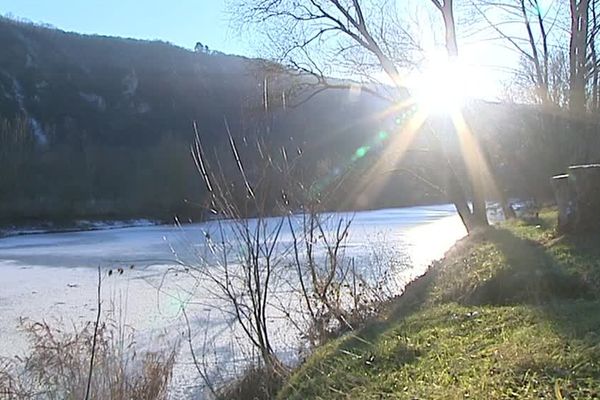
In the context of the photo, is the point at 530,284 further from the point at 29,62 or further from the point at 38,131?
the point at 29,62

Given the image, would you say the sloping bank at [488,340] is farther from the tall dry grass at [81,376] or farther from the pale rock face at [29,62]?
the pale rock face at [29,62]

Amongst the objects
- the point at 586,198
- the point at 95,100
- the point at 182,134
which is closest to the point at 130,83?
the point at 95,100

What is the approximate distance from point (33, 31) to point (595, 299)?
3451 inches

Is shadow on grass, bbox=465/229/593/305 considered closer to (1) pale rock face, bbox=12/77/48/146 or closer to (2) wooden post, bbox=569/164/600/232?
(2) wooden post, bbox=569/164/600/232

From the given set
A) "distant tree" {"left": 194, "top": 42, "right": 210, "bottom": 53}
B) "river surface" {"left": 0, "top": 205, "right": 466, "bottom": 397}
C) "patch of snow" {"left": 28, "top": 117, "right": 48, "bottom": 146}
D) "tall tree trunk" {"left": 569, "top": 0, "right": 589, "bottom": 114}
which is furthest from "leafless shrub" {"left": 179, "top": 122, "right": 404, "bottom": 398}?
"distant tree" {"left": 194, "top": 42, "right": 210, "bottom": 53}

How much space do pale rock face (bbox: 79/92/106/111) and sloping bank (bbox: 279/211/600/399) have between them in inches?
2688

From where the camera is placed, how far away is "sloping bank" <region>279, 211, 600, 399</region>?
272 centimetres

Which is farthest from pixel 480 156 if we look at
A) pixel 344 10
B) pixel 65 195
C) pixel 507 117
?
pixel 65 195

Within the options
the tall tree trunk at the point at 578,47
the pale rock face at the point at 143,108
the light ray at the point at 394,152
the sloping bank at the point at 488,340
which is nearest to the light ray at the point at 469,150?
the light ray at the point at 394,152

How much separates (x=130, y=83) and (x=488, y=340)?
76715 millimetres

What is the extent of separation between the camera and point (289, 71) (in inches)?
441

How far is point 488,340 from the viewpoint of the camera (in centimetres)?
337

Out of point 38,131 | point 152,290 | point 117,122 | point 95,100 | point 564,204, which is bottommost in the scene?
point 152,290

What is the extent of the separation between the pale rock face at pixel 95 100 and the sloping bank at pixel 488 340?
6827 cm
